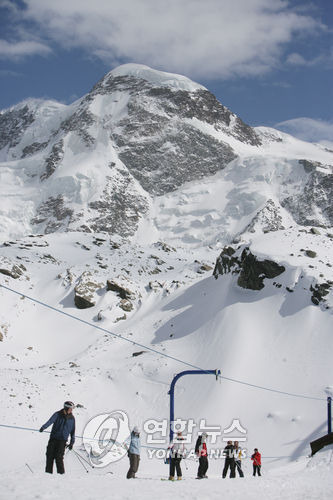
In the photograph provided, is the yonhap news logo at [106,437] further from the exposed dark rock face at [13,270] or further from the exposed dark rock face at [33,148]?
the exposed dark rock face at [33,148]

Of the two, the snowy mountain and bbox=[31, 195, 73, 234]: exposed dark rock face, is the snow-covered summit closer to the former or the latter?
bbox=[31, 195, 73, 234]: exposed dark rock face

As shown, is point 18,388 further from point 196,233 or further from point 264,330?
point 196,233

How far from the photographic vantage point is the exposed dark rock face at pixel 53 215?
11906cm

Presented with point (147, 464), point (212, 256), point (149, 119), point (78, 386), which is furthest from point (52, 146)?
point (147, 464)

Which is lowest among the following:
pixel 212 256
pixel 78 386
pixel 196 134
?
pixel 78 386

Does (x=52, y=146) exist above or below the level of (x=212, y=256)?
above

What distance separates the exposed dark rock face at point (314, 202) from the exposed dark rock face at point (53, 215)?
5844 cm

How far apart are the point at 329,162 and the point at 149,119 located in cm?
6127

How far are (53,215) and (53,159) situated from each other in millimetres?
27510

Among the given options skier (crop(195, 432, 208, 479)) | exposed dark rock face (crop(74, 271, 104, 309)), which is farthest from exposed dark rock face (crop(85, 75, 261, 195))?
skier (crop(195, 432, 208, 479))

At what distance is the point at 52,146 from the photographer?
151875 millimetres

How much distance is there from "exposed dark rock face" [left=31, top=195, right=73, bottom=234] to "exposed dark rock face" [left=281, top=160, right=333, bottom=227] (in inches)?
2301

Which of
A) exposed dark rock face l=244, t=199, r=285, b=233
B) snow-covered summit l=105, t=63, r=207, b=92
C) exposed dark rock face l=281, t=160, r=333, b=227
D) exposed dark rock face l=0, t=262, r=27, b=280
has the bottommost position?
exposed dark rock face l=0, t=262, r=27, b=280

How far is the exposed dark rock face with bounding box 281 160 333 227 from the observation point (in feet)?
409
